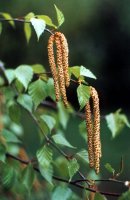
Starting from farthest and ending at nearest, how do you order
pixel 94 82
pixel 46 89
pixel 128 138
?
pixel 94 82 → pixel 128 138 → pixel 46 89

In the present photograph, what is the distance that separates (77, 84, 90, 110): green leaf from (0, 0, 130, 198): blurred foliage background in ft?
31.6

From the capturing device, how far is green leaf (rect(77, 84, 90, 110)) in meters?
1.72

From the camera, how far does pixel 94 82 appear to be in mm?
12031

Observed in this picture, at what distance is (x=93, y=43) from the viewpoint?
40.2 ft

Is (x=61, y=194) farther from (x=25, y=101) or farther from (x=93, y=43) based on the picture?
(x=93, y=43)

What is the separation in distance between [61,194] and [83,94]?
354mm

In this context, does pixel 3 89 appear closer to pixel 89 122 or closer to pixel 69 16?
pixel 89 122

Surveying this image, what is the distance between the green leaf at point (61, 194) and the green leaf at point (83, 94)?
32cm

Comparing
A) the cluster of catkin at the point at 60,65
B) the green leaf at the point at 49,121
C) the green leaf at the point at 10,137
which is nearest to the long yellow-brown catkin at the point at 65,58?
the cluster of catkin at the point at 60,65

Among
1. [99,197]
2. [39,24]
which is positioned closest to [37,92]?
[39,24]

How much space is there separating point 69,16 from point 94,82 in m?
1.41

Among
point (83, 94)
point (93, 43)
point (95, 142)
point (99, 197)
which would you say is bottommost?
→ point (93, 43)

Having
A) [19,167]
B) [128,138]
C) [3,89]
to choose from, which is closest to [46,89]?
[3,89]

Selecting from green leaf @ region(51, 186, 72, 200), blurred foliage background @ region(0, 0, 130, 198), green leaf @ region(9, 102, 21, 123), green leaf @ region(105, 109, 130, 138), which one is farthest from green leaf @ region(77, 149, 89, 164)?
blurred foliage background @ region(0, 0, 130, 198)
